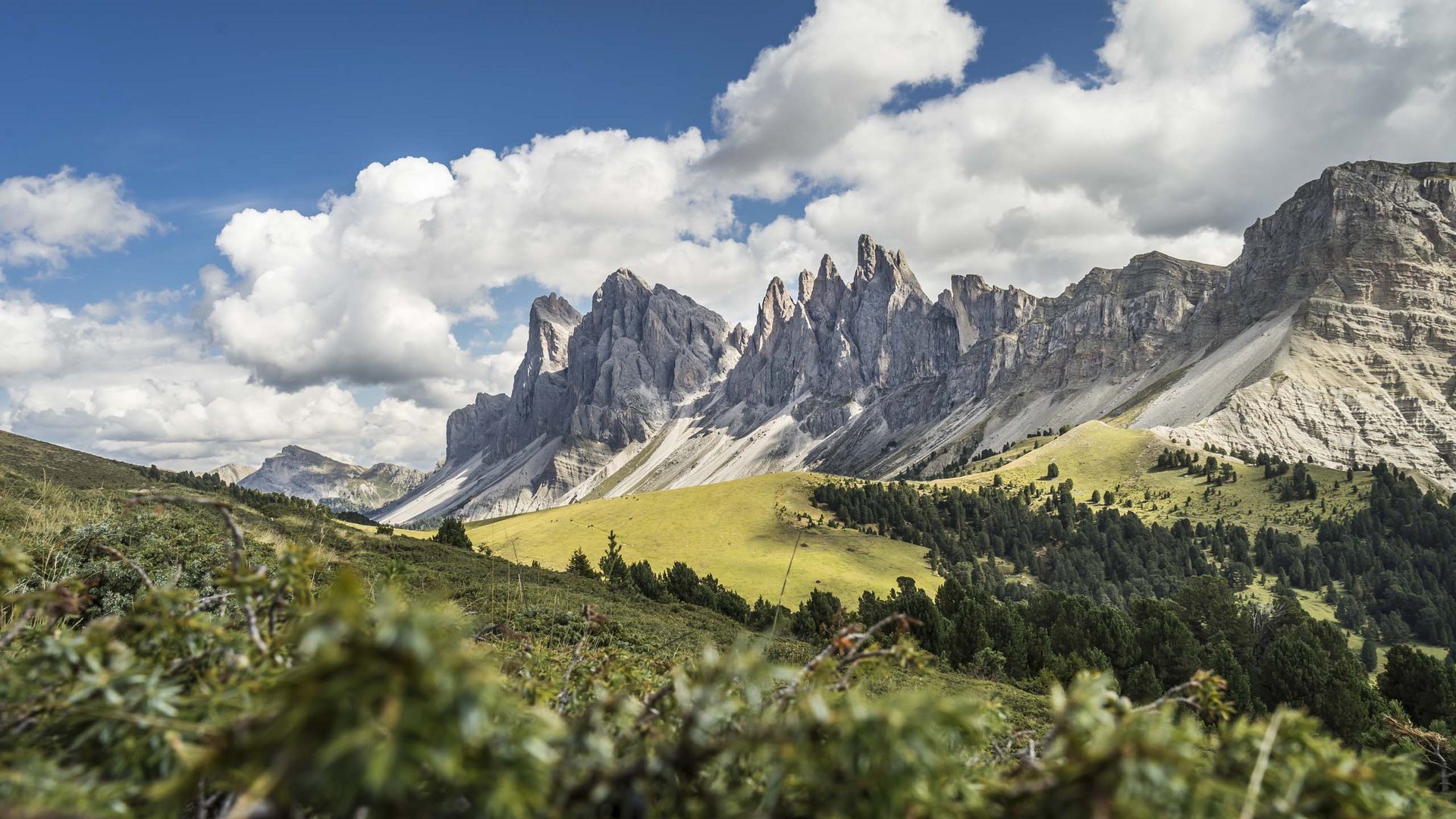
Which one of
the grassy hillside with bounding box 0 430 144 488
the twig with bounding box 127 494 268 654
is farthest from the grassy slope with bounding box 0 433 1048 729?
the twig with bounding box 127 494 268 654

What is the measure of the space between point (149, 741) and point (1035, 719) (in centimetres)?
2281

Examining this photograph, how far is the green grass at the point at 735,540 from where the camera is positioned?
68.9m

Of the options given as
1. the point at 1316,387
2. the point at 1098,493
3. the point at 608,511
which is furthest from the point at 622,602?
the point at 1316,387

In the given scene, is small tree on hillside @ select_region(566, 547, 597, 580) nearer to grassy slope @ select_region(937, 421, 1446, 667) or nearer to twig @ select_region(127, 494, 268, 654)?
twig @ select_region(127, 494, 268, 654)

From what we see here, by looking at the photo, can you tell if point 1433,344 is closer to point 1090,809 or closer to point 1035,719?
point 1035,719

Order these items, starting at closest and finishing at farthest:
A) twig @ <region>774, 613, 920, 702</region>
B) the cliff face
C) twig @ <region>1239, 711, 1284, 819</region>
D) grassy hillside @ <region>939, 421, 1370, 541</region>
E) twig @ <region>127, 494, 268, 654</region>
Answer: twig @ <region>1239, 711, 1284, 819</region>, twig @ <region>127, 494, 268, 654</region>, twig @ <region>774, 613, 920, 702</region>, grassy hillside @ <region>939, 421, 1370, 541</region>, the cliff face

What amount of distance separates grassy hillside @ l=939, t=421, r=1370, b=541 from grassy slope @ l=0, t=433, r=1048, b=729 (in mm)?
110497

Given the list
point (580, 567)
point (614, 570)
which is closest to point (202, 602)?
point (614, 570)

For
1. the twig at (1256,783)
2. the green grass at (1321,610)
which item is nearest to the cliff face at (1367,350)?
the green grass at (1321,610)

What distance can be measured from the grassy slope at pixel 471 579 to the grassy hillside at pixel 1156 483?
4350 inches

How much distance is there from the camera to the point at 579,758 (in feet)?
7.64

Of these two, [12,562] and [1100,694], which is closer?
[1100,694]

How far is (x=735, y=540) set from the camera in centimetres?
8325

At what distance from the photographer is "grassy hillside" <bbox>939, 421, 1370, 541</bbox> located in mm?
113688
